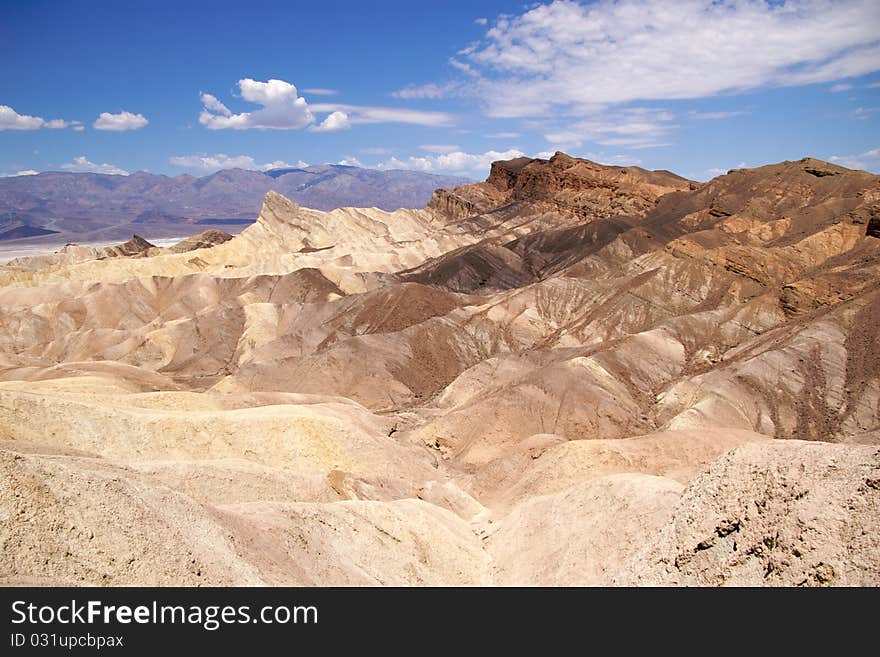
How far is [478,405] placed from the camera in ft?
131

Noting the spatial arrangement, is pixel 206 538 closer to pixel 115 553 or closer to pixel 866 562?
pixel 115 553

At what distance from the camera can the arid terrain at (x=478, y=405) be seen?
13.8m

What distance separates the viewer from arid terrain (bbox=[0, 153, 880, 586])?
1384 centimetres

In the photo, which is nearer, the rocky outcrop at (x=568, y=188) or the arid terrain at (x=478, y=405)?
the arid terrain at (x=478, y=405)

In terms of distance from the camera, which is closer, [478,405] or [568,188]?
[478,405]

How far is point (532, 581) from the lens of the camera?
1988 centimetres

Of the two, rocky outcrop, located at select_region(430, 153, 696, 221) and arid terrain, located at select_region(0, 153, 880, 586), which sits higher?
rocky outcrop, located at select_region(430, 153, 696, 221)

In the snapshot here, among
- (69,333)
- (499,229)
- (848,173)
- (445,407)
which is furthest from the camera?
(499,229)

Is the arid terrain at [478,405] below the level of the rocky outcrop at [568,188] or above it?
below

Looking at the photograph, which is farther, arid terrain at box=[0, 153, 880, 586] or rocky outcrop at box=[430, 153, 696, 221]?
rocky outcrop at box=[430, 153, 696, 221]

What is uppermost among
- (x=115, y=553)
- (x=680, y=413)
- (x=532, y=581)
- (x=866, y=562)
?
(x=115, y=553)

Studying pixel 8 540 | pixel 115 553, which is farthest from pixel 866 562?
pixel 8 540

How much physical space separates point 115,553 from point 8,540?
1.84 m

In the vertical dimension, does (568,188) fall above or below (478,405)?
above
